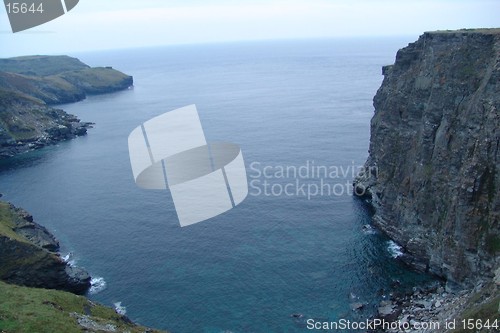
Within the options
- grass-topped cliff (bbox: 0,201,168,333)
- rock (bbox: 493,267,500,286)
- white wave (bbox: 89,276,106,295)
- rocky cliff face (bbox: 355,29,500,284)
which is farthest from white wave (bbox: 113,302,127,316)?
rock (bbox: 493,267,500,286)

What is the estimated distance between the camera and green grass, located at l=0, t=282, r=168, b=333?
157ft

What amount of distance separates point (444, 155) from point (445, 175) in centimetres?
317

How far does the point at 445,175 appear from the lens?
71188 mm

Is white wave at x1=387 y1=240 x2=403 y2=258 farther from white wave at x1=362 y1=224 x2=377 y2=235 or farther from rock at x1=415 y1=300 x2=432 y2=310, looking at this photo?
rock at x1=415 y1=300 x2=432 y2=310

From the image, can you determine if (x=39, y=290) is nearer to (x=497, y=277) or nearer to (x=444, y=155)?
(x=497, y=277)

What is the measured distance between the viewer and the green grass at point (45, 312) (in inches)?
1889

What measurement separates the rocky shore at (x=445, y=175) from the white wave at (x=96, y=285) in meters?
43.1

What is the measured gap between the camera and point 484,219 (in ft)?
204

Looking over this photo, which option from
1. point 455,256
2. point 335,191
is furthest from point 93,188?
point 455,256

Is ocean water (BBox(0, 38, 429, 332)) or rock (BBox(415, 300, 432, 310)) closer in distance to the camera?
rock (BBox(415, 300, 432, 310))

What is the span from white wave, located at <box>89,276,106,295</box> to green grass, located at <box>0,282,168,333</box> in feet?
40.2

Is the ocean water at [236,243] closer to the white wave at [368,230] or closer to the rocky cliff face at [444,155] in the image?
the white wave at [368,230]

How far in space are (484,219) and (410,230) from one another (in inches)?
672

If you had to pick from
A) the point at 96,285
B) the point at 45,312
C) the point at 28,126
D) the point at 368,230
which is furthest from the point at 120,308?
the point at 28,126
